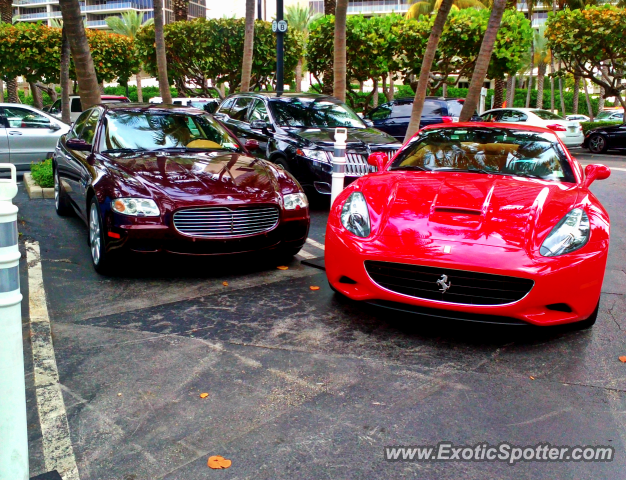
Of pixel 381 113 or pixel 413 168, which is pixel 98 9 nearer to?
pixel 381 113

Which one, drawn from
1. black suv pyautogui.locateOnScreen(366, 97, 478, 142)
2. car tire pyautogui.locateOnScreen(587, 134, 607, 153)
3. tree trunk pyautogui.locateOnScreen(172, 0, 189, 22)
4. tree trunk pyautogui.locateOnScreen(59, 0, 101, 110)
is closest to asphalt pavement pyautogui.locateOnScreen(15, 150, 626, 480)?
tree trunk pyautogui.locateOnScreen(59, 0, 101, 110)

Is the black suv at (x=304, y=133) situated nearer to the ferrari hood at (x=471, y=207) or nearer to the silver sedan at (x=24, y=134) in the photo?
the silver sedan at (x=24, y=134)

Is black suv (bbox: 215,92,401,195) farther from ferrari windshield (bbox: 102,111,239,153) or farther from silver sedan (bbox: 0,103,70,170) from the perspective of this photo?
silver sedan (bbox: 0,103,70,170)

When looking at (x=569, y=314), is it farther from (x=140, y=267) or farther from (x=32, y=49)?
(x=32, y=49)

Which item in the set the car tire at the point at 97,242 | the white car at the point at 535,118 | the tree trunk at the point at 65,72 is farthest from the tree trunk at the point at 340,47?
the car tire at the point at 97,242

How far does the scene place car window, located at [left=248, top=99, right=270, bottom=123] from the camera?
10352 millimetres

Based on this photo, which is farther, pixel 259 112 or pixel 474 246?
pixel 259 112

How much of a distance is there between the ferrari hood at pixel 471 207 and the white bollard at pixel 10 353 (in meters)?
2.64

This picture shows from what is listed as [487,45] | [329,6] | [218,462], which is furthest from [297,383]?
[329,6]

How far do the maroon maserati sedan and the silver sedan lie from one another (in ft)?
20.5

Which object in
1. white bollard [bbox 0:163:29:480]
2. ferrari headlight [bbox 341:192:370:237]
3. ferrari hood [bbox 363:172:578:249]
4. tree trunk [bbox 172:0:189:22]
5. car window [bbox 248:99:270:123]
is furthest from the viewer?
tree trunk [bbox 172:0:189:22]

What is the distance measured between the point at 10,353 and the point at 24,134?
11510 millimetres

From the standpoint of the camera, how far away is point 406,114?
1881 cm

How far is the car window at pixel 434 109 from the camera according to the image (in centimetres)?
1886
